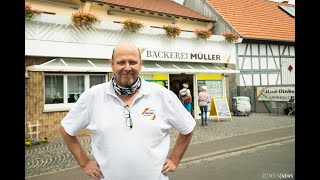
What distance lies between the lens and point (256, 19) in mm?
22484

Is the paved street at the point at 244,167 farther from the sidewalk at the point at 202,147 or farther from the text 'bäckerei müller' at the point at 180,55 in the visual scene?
the text 'bäckerei müller' at the point at 180,55

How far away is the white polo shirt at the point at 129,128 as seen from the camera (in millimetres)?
2363

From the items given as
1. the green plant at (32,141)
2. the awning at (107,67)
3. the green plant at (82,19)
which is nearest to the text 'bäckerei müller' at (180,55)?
the awning at (107,67)

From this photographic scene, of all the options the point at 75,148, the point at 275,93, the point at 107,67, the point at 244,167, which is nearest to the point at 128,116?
the point at 75,148

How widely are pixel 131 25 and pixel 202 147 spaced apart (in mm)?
7685

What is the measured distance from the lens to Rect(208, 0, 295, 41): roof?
20.8 m

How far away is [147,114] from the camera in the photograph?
2.43m

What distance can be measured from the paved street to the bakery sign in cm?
820

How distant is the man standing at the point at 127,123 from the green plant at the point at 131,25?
12.0 m

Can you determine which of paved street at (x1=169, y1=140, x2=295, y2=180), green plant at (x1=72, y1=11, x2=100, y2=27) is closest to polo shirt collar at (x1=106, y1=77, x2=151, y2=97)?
paved street at (x1=169, y1=140, x2=295, y2=180)

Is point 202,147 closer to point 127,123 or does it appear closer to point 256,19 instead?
point 127,123

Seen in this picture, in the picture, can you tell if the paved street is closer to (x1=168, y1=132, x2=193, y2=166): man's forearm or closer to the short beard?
(x1=168, y1=132, x2=193, y2=166): man's forearm
